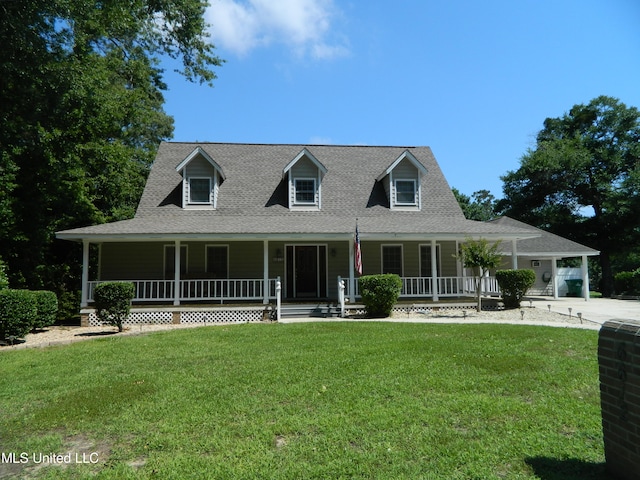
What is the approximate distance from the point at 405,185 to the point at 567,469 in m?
15.8

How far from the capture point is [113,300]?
12.2m

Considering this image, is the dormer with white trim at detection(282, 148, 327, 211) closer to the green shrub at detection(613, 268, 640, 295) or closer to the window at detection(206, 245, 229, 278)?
the window at detection(206, 245, 229, 278)

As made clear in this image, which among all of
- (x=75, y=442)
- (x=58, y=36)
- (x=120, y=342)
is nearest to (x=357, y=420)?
(x=75, y=442)

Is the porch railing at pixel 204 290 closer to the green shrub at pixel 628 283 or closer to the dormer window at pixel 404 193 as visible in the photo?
the dormer window at pixel 404 193

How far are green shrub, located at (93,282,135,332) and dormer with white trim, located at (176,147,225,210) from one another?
5693mm

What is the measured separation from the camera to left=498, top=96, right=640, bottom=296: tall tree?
3158 centimetres

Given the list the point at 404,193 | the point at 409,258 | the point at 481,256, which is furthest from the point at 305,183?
the point at 481,256

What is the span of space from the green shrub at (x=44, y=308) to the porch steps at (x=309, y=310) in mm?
7338

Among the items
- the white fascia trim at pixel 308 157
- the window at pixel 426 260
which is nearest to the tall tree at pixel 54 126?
the white fascia trim at pixel 308 157

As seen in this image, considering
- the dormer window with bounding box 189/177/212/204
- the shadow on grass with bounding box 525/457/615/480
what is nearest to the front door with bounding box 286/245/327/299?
the dormer window with bounding box 189/177/212/204

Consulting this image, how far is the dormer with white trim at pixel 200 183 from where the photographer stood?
57.0ft

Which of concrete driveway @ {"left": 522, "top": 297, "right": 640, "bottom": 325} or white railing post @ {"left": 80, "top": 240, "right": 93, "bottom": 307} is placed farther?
white railing post @ {"left": 80, "top": 240, "right": 93, "bottom": 307}

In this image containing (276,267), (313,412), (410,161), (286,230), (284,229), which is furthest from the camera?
(410,161)

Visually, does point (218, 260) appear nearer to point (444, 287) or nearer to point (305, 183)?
point (305, 183)
